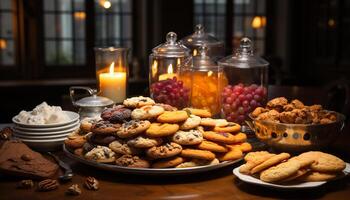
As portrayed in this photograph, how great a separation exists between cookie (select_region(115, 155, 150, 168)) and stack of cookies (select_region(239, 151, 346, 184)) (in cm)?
25

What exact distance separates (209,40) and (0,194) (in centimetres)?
150

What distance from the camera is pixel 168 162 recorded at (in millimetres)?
1400

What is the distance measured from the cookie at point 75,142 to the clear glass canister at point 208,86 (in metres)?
0.49

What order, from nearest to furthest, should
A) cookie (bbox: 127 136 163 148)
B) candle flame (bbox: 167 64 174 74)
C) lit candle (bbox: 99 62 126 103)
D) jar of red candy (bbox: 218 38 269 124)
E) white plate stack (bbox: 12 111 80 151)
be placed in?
cookie (bbox: 127 136 163 148) < white plate stack (bbox: 12 111 80 151) < jar of red candy (bbox: 218 38 269 124) < candle flame (bbox: 167 64 174 74) < lit candle (bbox: 99 62 126 103)

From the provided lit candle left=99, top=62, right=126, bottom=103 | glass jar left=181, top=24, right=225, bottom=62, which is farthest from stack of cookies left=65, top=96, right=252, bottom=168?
glass jar left=181, top=24, right=225, bottom=62

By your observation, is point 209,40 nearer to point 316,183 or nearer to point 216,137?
point 216,137

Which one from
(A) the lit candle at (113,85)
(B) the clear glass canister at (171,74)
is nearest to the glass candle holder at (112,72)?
(A) the lit candle at (113,85)

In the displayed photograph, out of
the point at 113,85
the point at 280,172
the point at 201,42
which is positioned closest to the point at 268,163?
the point at 280,172

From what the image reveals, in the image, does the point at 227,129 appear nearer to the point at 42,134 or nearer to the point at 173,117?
the point at 173,117

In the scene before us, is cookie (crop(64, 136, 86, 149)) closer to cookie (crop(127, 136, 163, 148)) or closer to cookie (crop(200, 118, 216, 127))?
cookie (crop(127, 136, 163, 148))

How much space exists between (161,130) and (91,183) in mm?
228

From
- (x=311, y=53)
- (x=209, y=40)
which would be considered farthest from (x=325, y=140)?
(x=311, y=53)

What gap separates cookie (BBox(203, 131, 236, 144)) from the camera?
146 centimetres

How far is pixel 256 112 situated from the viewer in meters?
1.69
